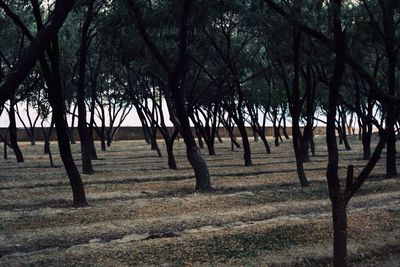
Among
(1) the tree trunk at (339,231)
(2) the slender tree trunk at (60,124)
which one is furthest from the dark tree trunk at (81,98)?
(1) the tree trunk at (339,231)

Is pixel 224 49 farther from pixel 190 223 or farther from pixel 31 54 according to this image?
pixel 31 54

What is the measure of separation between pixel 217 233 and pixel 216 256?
1286mm

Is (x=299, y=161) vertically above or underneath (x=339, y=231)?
above

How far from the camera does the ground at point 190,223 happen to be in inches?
301

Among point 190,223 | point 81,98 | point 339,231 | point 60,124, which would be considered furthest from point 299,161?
point 81,98

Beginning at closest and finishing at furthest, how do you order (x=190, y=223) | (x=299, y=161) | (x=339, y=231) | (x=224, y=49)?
(x=339, y=231)
(x=190, y=223)
(x=299, y=161)
(x=224, y=49)

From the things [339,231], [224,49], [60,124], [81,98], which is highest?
[224,49]

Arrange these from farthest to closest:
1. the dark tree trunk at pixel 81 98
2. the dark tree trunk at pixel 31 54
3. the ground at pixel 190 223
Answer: the dark tree trunk at pixel 81 98, the ground at pixel 190 223, the dark tree trunk at pixel 31 54

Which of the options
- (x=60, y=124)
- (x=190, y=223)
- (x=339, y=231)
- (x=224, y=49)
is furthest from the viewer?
(x=224, y=49)

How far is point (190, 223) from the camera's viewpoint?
9938 mm

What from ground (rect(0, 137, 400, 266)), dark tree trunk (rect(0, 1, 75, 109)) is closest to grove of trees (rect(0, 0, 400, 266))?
dark tree trunk (rect(0, 1, 75, 109))

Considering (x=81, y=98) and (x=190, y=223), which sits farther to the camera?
(x=81, y=98)

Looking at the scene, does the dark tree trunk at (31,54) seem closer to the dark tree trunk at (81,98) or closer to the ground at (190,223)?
the ground at (190,223)

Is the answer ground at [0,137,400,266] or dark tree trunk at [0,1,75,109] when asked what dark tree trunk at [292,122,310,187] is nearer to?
ground at [0,137,400,266]
